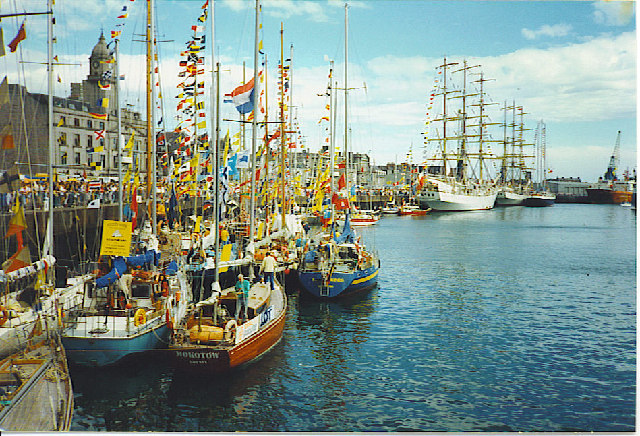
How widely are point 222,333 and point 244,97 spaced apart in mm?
5085

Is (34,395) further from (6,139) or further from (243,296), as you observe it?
(243,296)

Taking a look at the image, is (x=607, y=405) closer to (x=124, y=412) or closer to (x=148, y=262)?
(x=124, y=412)

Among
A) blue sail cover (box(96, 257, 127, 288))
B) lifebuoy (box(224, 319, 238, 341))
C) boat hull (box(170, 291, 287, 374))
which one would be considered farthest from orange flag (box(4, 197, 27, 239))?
lifebuoy (box(224, 319, 238, 341))

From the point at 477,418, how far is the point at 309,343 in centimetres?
482

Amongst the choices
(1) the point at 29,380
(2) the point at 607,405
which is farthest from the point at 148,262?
(2) the point at 607,405

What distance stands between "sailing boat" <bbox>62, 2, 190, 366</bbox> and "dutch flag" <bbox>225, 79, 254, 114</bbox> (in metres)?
3.78

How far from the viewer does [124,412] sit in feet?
27.6

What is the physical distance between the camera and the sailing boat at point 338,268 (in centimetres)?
1619

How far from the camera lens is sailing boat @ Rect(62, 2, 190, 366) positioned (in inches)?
365

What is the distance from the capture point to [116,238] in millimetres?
9211

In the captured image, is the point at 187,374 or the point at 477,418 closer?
the point at 477,418

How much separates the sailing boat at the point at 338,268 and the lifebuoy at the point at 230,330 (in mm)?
6550

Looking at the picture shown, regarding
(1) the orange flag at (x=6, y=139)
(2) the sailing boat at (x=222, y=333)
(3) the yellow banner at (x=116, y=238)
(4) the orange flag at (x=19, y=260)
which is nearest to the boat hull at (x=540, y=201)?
(2) the sailing boat at (x=222, y=333)

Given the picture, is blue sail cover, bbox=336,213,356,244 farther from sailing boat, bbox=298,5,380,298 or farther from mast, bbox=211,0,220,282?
mast, bbox=211,0,220,282
